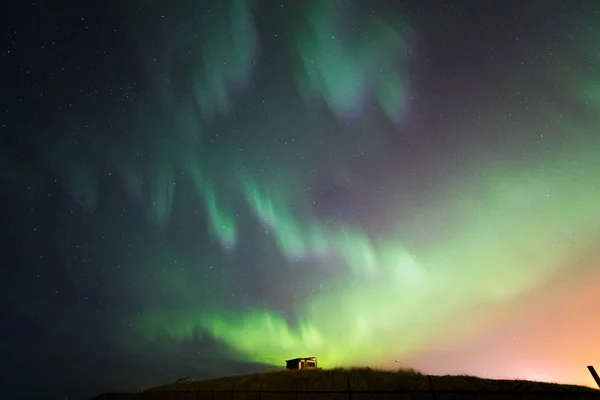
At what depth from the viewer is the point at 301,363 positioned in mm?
47344

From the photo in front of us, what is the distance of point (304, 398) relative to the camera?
25625 millimetres

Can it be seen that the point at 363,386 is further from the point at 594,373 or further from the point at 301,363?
the point at 301,363

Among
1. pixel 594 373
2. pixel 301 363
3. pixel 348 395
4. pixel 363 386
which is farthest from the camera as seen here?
pixel 301 363

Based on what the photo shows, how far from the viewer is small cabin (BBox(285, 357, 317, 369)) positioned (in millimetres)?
46950

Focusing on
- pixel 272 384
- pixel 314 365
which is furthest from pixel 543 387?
pixel 314 365

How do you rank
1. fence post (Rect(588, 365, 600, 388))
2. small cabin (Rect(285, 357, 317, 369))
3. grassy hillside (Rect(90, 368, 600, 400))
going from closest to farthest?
fence post (Rect(588, 365, 600, 388))
grassy hillside (Rect(90, 368, 600, 400))
small cabin (Rect(285, 357, 317, 369))

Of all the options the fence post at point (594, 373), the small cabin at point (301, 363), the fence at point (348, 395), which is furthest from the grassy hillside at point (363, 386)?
the small cabin at point (301, 363)

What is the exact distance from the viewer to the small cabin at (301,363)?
47.0m

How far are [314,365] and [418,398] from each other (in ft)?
101

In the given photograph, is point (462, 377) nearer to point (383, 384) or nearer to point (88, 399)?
point (383, 384)

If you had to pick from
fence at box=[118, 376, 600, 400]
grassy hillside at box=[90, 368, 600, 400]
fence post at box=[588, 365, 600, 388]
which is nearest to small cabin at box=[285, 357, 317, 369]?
grassy hillside at box=[90, 368, 600, 400]

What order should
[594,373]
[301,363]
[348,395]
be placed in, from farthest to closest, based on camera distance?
[301,363]
[348,395]
[594,373]

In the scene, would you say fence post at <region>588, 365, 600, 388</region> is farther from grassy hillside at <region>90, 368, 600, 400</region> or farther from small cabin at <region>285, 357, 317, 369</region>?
small cabin at <region>285, 357, 317, 369</region>

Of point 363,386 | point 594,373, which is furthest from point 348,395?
point 594,373
